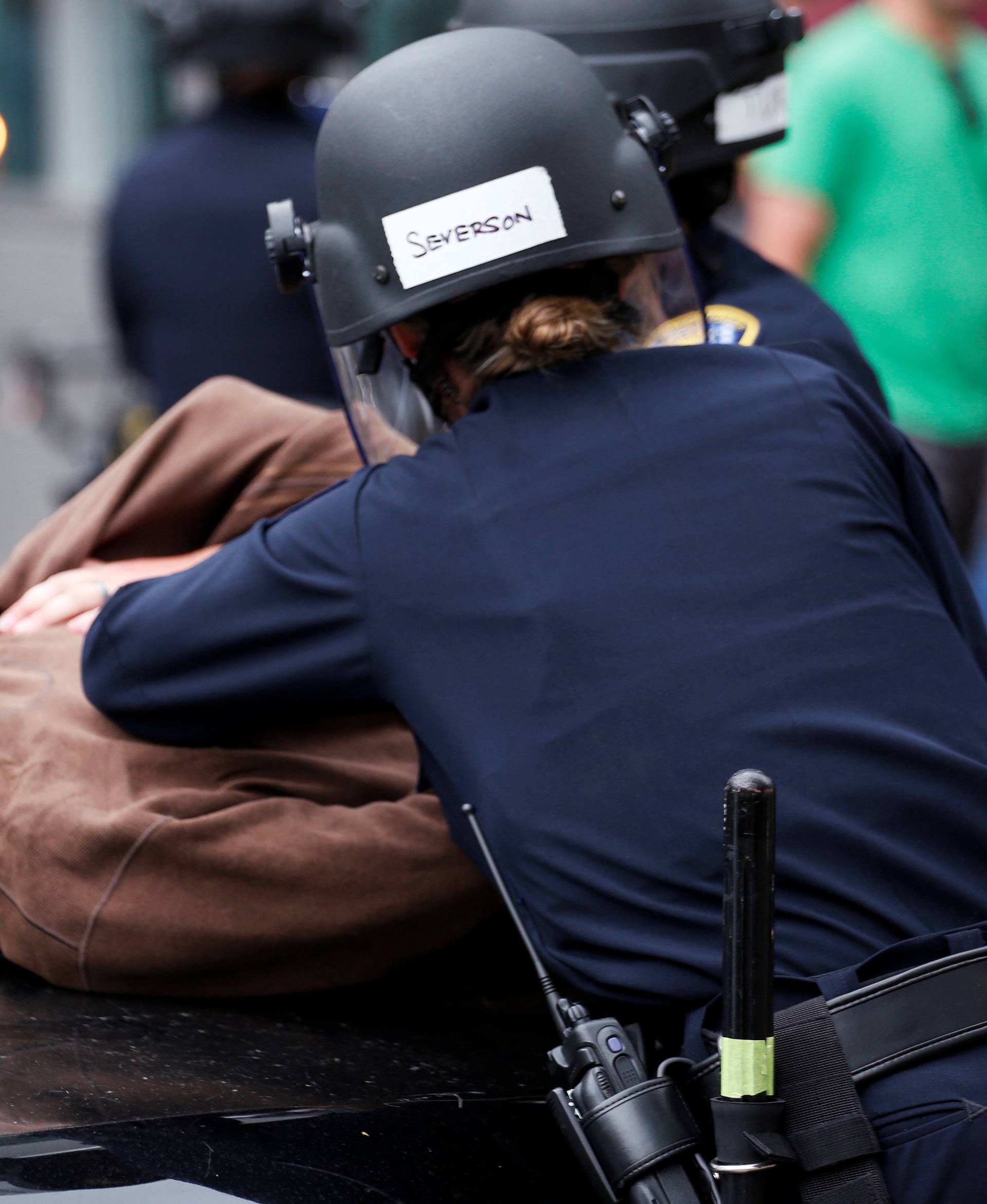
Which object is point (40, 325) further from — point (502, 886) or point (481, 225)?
point (502, 886)

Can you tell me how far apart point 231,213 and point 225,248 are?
0.29 ft

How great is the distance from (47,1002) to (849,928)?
3.33 ft

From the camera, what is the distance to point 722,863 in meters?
1.78

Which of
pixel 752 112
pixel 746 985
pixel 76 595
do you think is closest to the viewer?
pixel 746 985

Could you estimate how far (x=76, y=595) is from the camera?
240 cm

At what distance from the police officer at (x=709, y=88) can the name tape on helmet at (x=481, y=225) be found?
76 centimetres

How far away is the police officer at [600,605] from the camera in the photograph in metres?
1.79

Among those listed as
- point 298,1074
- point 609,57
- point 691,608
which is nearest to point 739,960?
point 691,608

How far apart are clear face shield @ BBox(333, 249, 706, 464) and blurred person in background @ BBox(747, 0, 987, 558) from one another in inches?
78.3

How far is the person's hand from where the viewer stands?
2.38m

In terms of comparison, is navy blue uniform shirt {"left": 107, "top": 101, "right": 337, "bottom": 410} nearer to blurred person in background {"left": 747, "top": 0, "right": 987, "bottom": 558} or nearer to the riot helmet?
blurred person in background {"left": 747, "top": 0, "right": 987, "bottom": 558}

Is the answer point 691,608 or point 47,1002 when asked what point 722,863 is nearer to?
point 691,608

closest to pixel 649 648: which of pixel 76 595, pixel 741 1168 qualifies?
pixel 741 1168

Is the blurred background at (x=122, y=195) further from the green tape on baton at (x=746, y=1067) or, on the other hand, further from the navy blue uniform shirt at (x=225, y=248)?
the green tape on baton at (x=746, y=1067)
